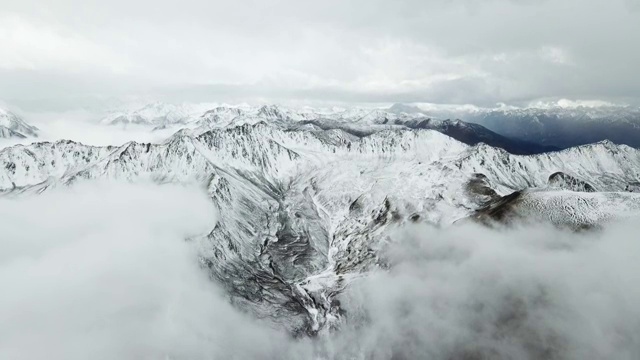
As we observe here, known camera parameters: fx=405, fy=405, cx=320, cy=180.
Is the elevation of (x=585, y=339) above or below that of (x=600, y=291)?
below

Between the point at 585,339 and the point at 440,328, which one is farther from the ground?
the point at 585,339

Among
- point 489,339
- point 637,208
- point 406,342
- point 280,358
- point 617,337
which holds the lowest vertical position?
point 280,358

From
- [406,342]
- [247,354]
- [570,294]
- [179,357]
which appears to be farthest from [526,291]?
[179,357]

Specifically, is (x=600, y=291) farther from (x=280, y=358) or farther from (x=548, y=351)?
(x=280, y=358)

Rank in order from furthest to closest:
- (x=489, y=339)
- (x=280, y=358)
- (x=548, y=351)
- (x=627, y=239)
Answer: (x=280, y=358), (x=627, y=239), (x=489, y=339), (x=548, y=351)

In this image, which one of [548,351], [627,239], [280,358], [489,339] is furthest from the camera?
[280,358]

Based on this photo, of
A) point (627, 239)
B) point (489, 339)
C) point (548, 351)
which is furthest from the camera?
point (627, 239)

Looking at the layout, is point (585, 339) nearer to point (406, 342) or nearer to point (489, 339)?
point (489, 339)

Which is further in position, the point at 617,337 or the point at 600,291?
the point at 600,291

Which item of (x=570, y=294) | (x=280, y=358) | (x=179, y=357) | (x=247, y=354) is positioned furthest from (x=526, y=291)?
(x=179, y=357)
